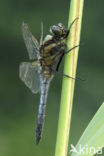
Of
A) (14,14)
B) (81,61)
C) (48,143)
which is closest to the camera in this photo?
(48,143)

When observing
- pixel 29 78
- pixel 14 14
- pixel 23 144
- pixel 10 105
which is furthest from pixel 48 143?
pixel 29 78

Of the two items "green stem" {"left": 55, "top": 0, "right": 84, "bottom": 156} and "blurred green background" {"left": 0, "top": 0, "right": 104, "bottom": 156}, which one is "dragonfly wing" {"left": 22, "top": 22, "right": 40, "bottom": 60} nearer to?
"green stem" {"left": 55, "top": 0, "right": 84, "bottom": 156}

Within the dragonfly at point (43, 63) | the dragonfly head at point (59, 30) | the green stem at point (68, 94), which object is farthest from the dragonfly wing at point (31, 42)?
the green stem at point (68, 94)

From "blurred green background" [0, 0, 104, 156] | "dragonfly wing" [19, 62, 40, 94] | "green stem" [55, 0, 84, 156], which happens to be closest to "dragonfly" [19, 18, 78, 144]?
"dragonfly wing" [19, 62, 40, 94]

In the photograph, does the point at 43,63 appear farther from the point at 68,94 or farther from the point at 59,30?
the point at 68,94

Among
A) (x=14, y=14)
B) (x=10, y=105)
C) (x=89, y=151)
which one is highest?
(x=14, y=14)

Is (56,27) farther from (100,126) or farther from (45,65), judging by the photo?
(100,126)

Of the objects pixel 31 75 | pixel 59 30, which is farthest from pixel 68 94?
pixel 31 75

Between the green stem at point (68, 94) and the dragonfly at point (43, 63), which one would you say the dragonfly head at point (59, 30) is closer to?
the dragonfly at point (43, 63)
